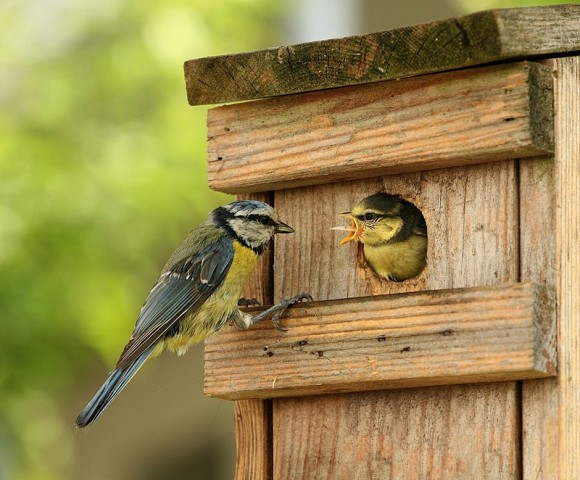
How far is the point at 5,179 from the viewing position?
19.1 feet

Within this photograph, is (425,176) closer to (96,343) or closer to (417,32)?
(417,32)

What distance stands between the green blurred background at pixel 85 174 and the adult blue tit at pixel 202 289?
2.12 meters

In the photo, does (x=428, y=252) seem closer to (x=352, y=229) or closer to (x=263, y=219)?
(x=352, y=229)

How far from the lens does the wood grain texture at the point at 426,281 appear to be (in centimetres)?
302

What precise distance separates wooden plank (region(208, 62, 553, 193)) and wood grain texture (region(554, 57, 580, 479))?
0.04 metres

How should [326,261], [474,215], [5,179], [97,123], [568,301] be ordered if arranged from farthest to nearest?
1. [97,123]
2. [5,179]
3. [326,261]
4. [474,215]
5. [568,301]

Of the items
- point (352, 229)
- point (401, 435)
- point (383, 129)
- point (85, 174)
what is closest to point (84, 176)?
point (85, 174)

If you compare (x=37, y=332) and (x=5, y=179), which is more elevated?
(x=5, y=179)

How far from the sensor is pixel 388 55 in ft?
10.2

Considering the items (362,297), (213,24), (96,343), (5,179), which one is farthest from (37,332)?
(362,297)

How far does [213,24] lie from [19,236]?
1465 mm

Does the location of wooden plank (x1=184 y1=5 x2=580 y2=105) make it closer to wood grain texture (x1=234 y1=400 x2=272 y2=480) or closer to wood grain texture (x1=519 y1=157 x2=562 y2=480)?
wood grain texture (x1=519 y1=157 x2=562 y2=480)

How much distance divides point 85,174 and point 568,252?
3.39 metres

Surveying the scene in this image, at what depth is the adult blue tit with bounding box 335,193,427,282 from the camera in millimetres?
3361
